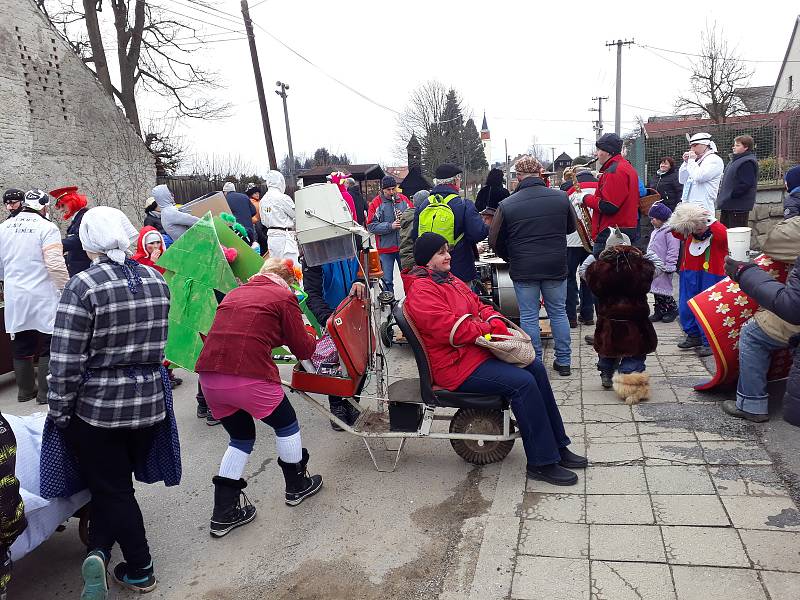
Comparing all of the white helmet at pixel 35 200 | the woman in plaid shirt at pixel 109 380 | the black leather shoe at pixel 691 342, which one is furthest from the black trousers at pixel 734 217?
the white helmet at pixel 35 200

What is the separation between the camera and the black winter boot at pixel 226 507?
3.59m

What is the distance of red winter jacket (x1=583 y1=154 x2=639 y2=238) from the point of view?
6148 millimetres

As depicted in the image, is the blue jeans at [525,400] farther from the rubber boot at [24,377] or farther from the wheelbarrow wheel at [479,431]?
the rubber boot at [24,377]

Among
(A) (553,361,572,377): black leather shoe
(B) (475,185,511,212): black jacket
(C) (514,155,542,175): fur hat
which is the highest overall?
(C) (514,155,542,175): fur hat

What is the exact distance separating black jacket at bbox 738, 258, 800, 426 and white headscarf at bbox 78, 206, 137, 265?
3.32m

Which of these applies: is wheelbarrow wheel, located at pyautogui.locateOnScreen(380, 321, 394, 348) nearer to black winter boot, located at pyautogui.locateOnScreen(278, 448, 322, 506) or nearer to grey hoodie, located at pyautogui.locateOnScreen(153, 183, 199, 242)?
grey hoodie, located at pyautogui.locateOnScreen(153, 183, 199, 242)

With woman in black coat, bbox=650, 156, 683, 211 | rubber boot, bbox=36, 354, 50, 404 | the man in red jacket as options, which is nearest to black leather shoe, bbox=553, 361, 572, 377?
the man in red jacket

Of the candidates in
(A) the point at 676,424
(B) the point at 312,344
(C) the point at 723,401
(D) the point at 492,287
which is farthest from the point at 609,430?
(D) the point at 492,287

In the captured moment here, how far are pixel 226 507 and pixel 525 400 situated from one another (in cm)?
190

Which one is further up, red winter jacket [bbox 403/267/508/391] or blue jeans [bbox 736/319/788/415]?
red winter jacket [bbox 403/267/508/391]

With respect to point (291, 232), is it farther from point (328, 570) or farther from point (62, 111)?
point (62, 111)

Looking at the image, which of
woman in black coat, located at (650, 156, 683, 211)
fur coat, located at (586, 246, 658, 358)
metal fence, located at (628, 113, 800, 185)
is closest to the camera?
fur coat, located at (586, 246, 658, 358)

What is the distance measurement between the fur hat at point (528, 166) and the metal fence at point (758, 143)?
23.9 ft

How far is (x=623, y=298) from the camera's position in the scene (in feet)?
15.3
